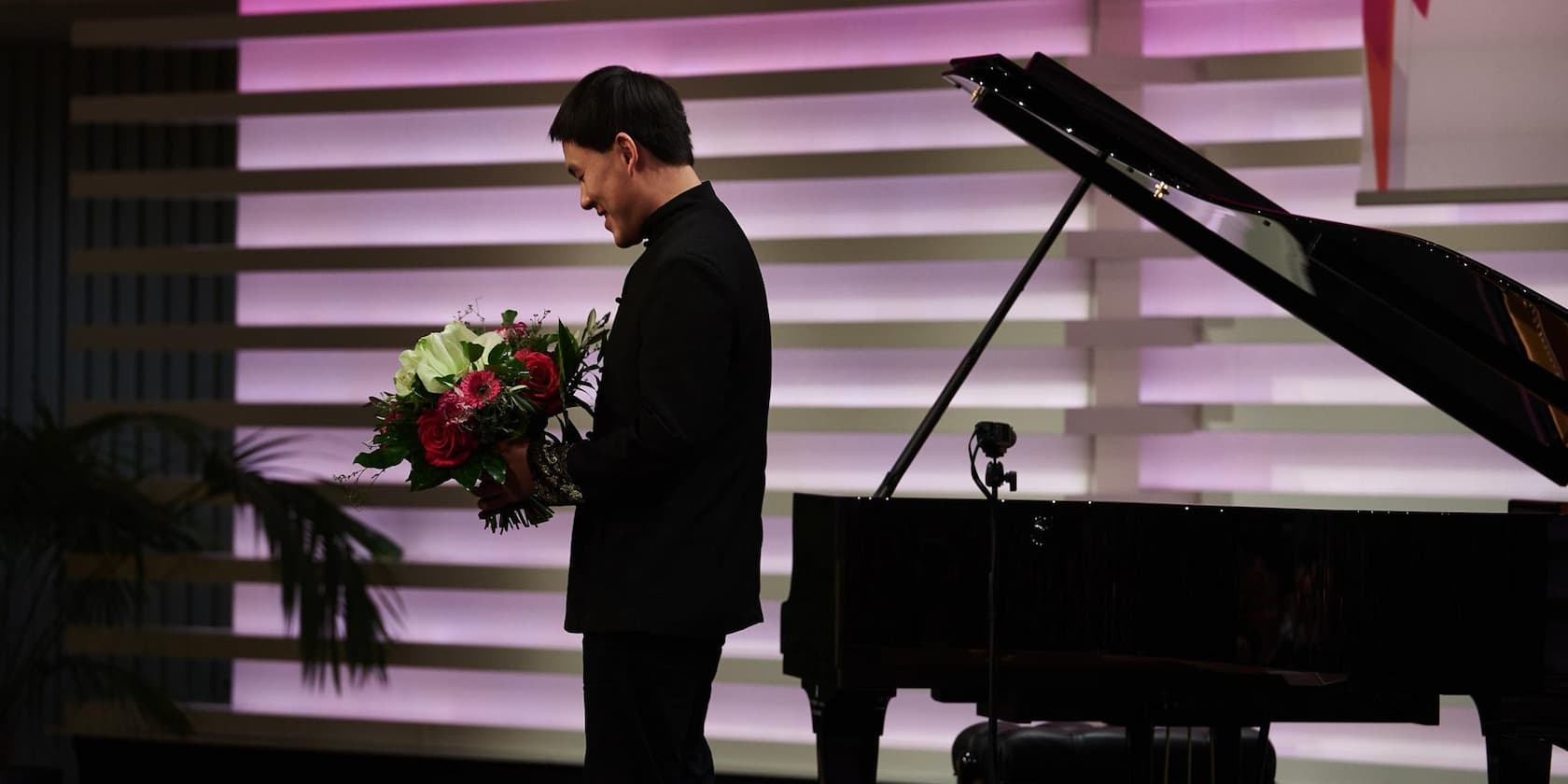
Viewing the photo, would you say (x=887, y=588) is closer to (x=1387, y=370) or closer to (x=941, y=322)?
(x=1387, y=370)

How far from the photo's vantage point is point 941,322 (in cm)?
438

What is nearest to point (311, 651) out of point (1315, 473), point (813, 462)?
point (813, 462)

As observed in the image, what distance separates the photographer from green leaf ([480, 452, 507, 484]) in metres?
2.18

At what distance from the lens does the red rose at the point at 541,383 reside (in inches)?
87.7

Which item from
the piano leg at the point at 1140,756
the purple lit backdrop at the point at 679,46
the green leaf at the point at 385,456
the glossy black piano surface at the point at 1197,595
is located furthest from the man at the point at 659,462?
the purple lit backdrop at the point at 679,46

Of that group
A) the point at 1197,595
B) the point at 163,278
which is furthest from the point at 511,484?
the point at 163,278

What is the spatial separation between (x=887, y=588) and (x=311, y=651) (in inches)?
84.2

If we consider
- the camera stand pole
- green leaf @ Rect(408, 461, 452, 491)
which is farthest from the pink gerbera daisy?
the camera stand pole

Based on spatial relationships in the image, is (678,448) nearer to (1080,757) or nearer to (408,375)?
(408,375)

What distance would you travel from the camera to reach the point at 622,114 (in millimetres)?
2197

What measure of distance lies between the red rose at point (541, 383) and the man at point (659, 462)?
0.08 metres

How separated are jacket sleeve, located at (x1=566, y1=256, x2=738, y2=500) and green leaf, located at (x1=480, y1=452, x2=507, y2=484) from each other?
0.37 ft

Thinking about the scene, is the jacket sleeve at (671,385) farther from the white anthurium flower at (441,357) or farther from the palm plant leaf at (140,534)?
the palm plant leaf at (140,534)

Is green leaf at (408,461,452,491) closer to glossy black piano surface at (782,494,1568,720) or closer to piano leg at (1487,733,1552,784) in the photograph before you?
glossy black piano surface at (782,494,1568,720)
